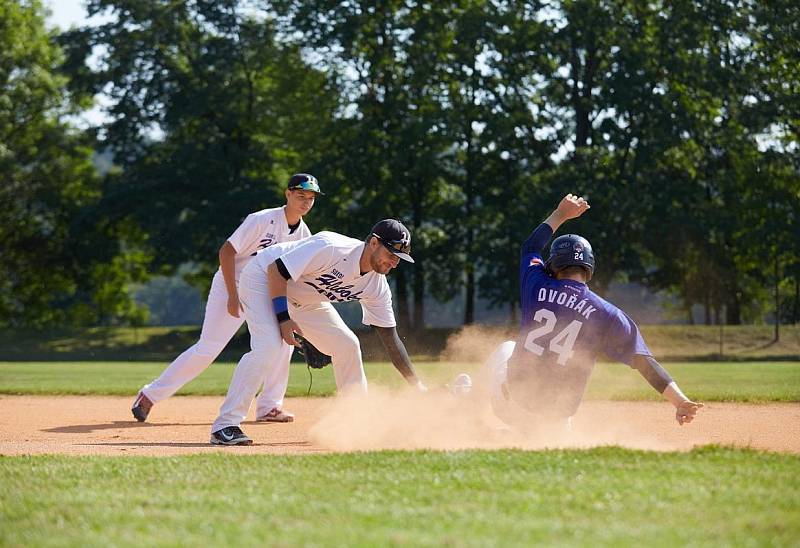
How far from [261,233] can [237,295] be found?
0.58 m

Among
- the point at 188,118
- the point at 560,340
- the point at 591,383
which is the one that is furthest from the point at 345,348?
the point at 188,118

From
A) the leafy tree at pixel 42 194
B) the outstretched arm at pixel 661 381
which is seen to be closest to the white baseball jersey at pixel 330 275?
the outstretched arm at pixel 661 381

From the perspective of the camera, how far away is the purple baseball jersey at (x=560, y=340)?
7230mm

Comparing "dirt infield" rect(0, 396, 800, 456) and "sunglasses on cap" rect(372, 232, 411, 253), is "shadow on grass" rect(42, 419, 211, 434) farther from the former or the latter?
"sunglasses on cap" rect(372, 232, 411, 253)

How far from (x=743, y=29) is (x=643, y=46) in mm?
4580

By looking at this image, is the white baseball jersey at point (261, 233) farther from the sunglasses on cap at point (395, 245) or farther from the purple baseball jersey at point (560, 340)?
the purple baseball jersey at point (560, 340)

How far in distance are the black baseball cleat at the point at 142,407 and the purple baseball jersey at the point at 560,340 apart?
4.31 metres

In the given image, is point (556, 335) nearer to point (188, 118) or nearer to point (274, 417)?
point (274, 417)

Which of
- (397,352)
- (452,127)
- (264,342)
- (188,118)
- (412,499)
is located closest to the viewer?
(412,499)

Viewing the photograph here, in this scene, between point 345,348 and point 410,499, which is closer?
point 410,499

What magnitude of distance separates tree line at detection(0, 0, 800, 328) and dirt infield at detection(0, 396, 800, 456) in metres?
26.1

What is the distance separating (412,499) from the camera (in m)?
5.27

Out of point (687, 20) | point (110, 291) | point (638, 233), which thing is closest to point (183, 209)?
A: point (110, 291)

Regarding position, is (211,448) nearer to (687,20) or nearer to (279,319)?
(279,319)
